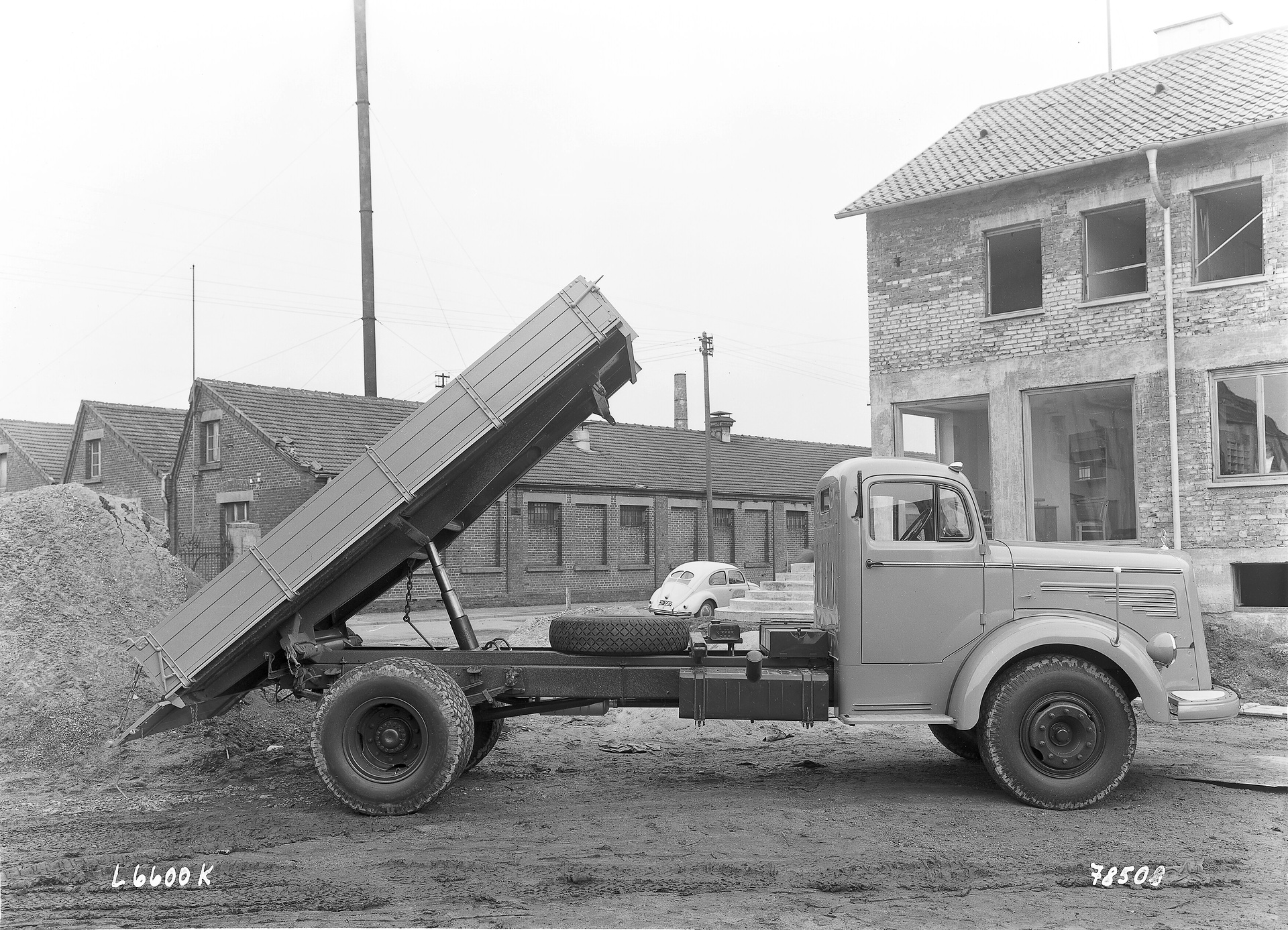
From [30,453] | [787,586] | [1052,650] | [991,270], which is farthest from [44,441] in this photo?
[1052,650]

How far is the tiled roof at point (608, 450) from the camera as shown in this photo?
31.1 metres

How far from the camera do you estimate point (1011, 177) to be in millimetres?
16453

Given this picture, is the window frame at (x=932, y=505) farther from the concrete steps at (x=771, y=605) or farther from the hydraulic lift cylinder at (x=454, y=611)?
the concrete steps at (x=771, y=605)

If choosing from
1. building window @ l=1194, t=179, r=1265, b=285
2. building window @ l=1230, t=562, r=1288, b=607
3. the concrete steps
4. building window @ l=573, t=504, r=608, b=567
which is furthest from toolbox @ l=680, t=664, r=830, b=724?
building window @ l=573, t=504, r=608, b=567

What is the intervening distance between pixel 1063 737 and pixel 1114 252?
11.4 metres

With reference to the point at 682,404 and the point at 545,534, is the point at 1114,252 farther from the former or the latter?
the point at 682,404

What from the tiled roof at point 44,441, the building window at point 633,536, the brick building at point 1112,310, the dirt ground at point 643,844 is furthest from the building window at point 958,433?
the tiled roof at point 44,441

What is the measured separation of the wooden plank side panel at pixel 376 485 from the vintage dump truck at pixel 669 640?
14 mm

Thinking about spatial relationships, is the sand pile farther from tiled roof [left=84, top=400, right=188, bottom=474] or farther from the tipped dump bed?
tiled roof [left=84, top=400, right=188, bottom=474]

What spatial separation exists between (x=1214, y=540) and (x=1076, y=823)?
32.6ft

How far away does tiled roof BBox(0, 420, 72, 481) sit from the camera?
41688 mm

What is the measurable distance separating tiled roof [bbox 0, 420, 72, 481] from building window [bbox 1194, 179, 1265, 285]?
4001cm

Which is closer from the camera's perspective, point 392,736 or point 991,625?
point 392,736

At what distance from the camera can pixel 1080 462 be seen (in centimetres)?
1684
